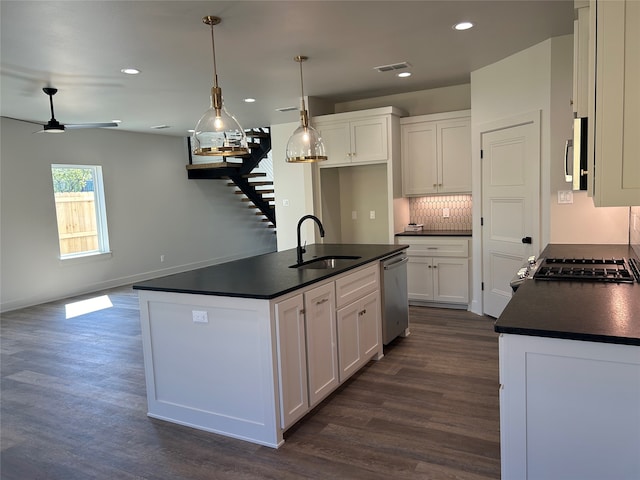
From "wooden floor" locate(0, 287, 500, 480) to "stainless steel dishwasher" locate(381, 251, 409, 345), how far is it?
0.18 m

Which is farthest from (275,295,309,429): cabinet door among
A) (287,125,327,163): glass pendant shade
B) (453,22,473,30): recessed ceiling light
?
(453,22,473,30): recessed ceiling light

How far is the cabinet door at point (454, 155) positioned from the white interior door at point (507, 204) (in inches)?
18.1

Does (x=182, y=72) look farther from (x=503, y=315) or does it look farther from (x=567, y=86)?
(x=503, y=315)

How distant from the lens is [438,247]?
18.0 ft

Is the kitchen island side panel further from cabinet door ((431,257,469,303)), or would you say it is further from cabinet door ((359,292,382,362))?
cabinet door ((431,257,469,303))

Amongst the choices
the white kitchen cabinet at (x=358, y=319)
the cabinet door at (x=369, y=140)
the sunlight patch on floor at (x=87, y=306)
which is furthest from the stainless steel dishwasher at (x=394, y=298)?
the sunlight patch on floor at (x=87, y=306)

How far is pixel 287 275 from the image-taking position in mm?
3037

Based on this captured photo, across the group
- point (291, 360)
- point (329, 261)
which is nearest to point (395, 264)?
point (329, 261)

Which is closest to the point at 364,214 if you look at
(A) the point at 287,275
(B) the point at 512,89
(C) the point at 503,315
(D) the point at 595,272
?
(B) the point at 512,89

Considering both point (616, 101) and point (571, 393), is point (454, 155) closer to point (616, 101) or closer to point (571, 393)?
point (616, 101)

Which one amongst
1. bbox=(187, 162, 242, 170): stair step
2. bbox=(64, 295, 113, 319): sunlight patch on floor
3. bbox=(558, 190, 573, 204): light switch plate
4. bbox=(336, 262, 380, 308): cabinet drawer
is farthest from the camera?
bbox=(187, 162, 242, 170): stair step

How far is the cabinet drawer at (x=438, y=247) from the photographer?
533 centimetres

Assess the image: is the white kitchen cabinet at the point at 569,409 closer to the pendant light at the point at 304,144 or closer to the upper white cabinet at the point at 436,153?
the pendant light at the point at 304,144

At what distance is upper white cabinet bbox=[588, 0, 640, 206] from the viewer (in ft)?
5.04
